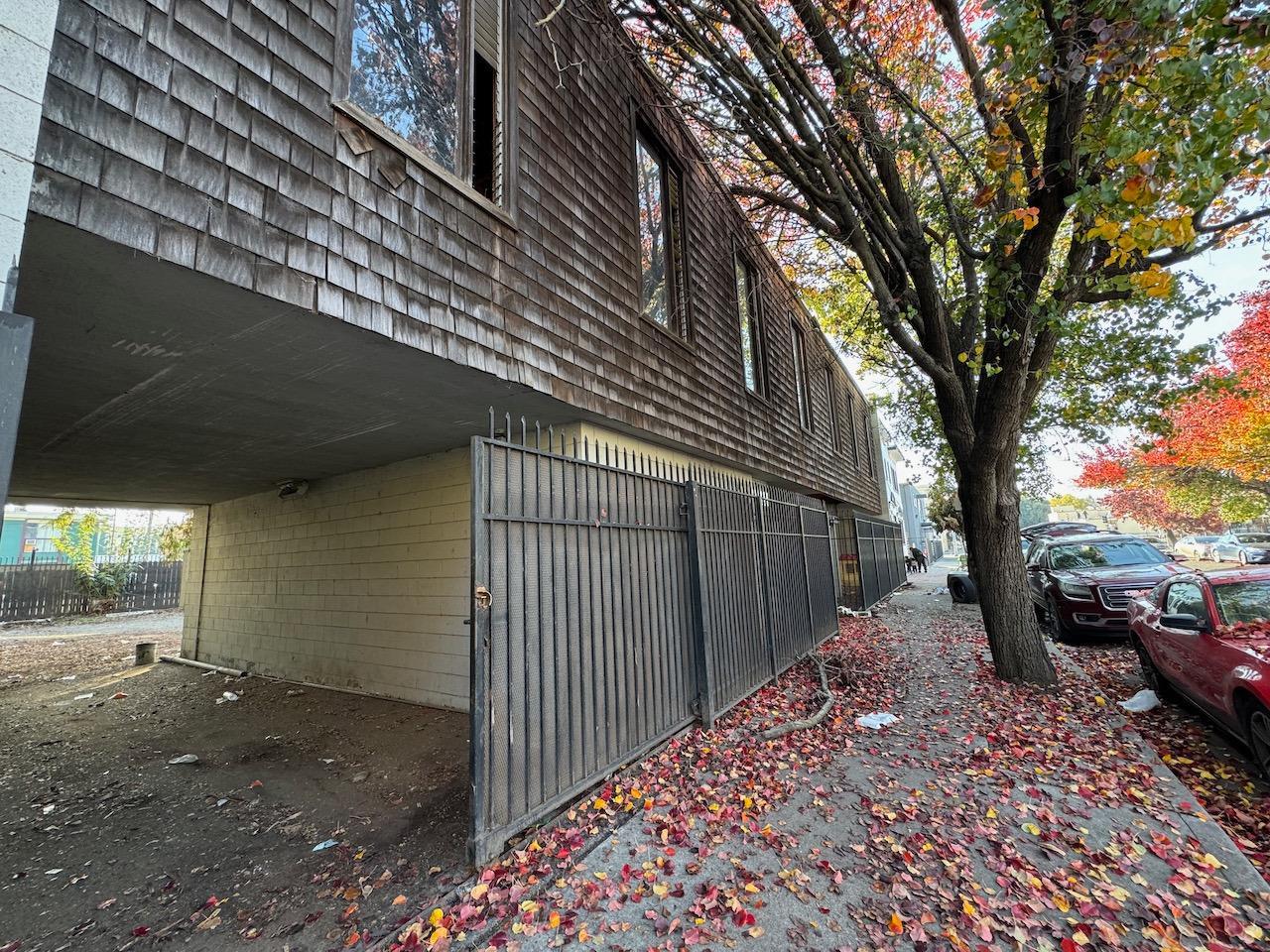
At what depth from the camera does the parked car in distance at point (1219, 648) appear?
3.66 meters

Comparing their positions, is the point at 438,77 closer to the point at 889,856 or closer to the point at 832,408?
the point at 889,856

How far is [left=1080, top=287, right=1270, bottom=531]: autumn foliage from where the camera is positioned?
10.6 m

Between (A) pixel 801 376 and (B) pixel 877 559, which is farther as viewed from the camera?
(B) pixel 877 559

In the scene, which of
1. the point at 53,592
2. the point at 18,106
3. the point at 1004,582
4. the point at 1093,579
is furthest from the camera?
the point at 53,592

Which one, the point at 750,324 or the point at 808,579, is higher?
the point at 750,324

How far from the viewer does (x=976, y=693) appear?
18.6ft

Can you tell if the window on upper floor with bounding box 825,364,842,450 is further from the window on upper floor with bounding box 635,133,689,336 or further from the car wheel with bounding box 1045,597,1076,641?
the window on upper floor with bounding box 635,133,689,336

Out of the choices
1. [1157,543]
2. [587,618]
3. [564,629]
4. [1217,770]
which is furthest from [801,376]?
[1157,543]

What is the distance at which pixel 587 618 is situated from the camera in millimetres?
3680

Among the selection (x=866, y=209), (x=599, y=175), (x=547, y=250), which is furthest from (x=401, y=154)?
(x=866, y=209)

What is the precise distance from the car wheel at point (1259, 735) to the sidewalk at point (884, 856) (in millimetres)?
528

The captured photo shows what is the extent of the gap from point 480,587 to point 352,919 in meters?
1.56

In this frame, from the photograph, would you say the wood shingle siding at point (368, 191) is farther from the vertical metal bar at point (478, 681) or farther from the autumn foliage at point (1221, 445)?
the autumn foliage at point (1221, 445)

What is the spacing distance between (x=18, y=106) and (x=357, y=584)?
5817mm
